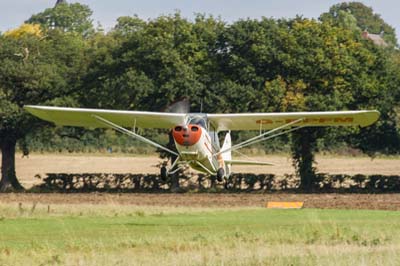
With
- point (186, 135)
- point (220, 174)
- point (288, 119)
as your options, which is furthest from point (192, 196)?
point (186, 135)

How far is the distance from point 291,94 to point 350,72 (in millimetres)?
3462

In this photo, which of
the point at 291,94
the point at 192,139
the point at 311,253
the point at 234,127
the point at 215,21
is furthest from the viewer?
the point at 215,21

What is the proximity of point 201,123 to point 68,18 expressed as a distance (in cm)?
13208

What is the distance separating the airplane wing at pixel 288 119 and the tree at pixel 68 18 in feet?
394

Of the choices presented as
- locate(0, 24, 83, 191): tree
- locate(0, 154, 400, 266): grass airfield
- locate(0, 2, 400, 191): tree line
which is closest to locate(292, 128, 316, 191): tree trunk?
locate(0, 2, 400, 191): tree line

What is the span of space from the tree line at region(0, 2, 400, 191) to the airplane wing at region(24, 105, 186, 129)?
1416 centimetres

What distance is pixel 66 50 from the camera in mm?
62188

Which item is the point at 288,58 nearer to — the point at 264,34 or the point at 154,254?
the point at 264,34

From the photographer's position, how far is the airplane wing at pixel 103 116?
37.5 metres

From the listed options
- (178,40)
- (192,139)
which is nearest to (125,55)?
(178,40)

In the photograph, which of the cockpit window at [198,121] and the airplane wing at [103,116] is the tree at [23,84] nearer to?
the airplane wing at [103,116]

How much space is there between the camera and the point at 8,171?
57.3m

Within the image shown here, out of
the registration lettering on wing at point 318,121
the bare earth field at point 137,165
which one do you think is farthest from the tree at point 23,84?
the registration lettering on wing at point 318,121

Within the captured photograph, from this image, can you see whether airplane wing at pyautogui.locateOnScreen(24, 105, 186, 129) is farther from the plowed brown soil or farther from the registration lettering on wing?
the plowed brown soil
